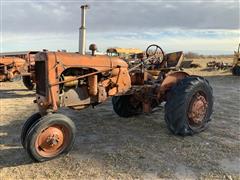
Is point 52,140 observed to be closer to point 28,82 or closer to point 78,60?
point 78,60

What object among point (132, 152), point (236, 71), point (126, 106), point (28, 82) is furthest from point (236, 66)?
point (132, 152)

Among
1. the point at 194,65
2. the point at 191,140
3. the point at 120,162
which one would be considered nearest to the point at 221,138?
the point at 191,140

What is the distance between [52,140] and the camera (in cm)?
504

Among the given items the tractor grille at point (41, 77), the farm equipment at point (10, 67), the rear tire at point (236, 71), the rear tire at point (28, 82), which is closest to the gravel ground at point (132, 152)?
the tractor grille at point (41, 77)

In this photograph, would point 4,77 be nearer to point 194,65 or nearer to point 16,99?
point 16,99

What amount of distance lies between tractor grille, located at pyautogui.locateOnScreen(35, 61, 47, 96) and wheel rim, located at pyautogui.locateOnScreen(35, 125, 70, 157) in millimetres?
692

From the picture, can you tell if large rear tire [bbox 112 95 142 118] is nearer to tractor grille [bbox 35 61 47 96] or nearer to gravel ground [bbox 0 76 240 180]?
gravel ground [bbox 0 76 240 180]

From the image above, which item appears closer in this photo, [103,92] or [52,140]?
[52,140]

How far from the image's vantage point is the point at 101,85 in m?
6.04

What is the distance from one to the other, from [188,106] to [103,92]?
5.10ft

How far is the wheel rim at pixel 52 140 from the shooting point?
4.99m

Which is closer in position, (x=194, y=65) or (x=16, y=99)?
(x=16, y=99)

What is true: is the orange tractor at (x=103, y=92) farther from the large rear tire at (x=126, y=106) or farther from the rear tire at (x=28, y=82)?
the rear tire at (x=28, y=82)

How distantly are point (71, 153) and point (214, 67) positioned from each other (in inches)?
854
